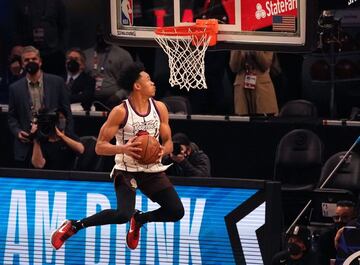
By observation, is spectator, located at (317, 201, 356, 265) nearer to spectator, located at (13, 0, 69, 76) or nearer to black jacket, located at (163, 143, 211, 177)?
black jacket, located at (163, 143, 211, 177)

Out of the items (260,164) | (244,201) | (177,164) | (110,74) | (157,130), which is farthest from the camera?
(110,74)

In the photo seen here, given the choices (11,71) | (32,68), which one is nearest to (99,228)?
(32,68)

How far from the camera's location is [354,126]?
53.6ft

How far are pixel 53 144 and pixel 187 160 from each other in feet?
5.24

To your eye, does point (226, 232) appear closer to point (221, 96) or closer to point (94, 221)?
point (94, 221)

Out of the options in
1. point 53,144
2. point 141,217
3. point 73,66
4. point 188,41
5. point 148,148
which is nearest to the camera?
point 148,148

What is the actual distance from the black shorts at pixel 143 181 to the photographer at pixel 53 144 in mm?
2428

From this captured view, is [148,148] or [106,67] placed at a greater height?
[106,67]

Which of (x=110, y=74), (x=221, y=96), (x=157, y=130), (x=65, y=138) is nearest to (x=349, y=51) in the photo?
(x=221, y=96)

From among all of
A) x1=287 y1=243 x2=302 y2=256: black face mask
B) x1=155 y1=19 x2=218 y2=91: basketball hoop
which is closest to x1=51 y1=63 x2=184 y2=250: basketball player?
x1=155 y1=19 x2=218 y2=91: basketball hoop

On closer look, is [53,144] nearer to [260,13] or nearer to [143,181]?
[143,181]

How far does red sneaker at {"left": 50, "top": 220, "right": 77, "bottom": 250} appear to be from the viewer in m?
13.4

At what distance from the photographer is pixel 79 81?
59.1 ft

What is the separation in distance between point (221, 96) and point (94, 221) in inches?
236
